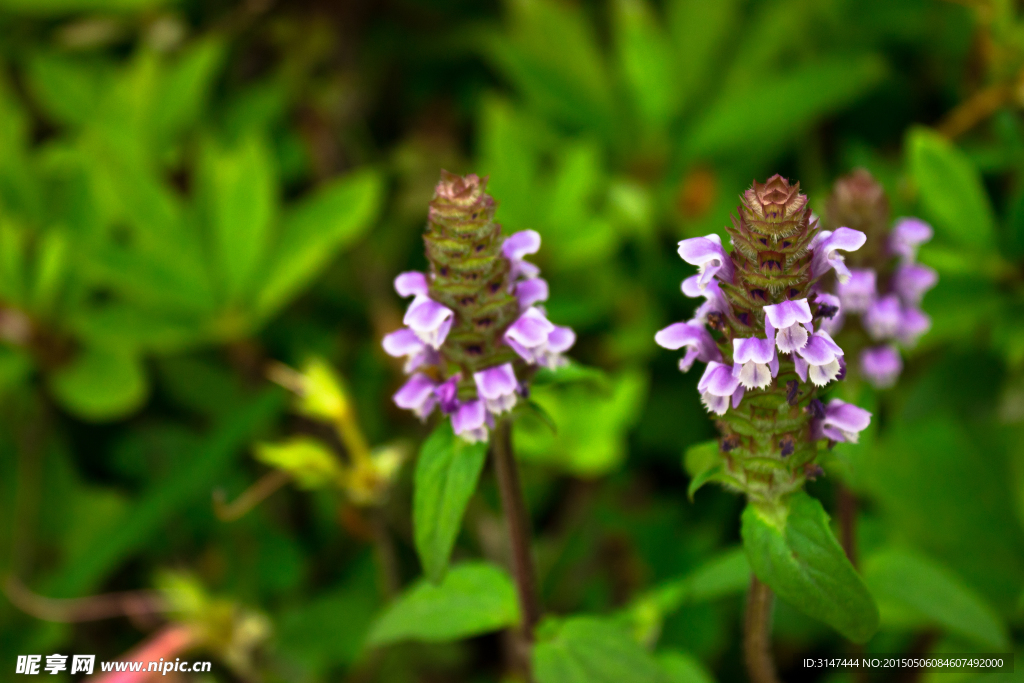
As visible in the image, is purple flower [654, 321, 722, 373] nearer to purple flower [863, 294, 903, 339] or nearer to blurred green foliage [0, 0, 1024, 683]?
purple flower [863, 294, 903, 339]

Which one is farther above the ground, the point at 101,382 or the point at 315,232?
the point at 315,232

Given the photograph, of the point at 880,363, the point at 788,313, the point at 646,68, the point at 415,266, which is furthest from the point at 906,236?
the point at 415,266

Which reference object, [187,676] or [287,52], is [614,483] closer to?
[187,676]

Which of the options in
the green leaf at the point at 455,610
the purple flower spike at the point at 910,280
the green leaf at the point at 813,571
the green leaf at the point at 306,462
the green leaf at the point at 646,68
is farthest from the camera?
the green leaf at the point at 646,68

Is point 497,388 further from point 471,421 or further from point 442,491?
point 442,491

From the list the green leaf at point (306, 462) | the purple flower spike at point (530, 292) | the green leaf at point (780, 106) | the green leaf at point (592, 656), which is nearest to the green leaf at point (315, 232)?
the green leaf at point (306, 462)

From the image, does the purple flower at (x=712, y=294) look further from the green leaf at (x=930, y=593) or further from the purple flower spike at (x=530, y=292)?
the green leaf at (x=930, y=593)

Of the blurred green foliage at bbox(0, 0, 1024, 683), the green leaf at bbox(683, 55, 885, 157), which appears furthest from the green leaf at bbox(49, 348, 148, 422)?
the green leaf at bbox(683, 55, 885, 157)
